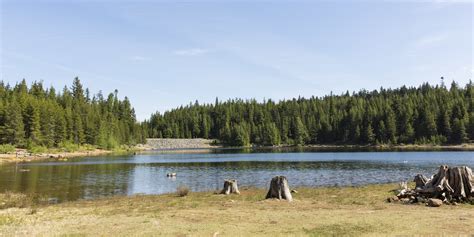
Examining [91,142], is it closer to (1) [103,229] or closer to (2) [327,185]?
(2) [327,185]

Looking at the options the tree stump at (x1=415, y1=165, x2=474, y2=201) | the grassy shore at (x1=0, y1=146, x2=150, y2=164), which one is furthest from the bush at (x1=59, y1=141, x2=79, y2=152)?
the tree stump at (x1=415, y1=165, x2=474, y2=201)

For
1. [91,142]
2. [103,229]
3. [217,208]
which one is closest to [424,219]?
[217,208]

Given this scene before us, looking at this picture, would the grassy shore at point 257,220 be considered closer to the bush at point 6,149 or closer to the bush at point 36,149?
the bush at point 6,149

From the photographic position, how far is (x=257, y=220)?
67.4 ft

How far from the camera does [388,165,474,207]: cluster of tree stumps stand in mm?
26414

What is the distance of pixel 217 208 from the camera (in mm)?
26062

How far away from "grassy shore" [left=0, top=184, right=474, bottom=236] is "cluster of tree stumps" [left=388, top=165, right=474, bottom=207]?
1.28 m

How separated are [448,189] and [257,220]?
1395 centimetres

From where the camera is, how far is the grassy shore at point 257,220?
1748 centimetres

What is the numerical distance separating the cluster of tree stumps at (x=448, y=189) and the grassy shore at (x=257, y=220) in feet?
4.21

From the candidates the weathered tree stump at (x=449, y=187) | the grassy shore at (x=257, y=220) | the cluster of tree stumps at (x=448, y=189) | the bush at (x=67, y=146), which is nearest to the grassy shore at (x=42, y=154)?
the bush at (x=67, y=146)

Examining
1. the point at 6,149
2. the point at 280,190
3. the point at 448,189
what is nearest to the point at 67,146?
the point at 6,149

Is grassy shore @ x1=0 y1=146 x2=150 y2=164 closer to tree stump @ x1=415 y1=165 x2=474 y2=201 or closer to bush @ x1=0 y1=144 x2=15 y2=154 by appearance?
bush @ x1=0 y1=144 x2=15 y2=154

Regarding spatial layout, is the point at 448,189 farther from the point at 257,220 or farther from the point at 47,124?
the point at 47,124
